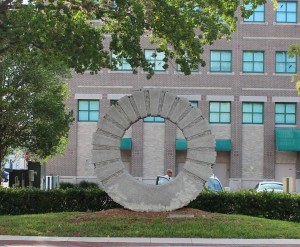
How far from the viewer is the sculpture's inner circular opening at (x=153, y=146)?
43219 mm

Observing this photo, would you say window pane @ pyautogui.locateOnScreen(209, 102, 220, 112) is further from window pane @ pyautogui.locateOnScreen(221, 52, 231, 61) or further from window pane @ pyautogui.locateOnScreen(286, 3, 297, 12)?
window pane @ pyautogui.locateOnScreen(286, 3, 297, 12)

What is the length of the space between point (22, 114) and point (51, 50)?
33.3 ft

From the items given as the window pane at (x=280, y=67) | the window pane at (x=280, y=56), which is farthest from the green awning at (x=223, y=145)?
the window pane at (x=280, y=56)

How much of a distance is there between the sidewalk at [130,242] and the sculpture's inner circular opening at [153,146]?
29.4 metres

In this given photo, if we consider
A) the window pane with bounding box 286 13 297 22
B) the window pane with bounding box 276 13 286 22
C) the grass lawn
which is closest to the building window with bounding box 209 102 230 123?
the window pane with bounding box 276 13 286 22

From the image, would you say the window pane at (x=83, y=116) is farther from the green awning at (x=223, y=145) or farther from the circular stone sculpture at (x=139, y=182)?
the circular stone sculpture at (x=139, y=182)

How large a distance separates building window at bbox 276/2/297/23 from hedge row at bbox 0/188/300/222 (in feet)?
91.9

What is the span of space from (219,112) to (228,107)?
29.3 inches

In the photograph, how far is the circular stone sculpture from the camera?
56.4 ft

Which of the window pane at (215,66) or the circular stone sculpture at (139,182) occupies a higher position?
the window pane at (215,66)

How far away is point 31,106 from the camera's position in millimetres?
26078

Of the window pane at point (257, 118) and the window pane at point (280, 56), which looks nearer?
the window pane at point (257, 118)

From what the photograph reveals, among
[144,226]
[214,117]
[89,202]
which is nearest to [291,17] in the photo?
[214,117]

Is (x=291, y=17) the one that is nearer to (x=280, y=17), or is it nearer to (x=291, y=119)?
(x=280, y=17)
